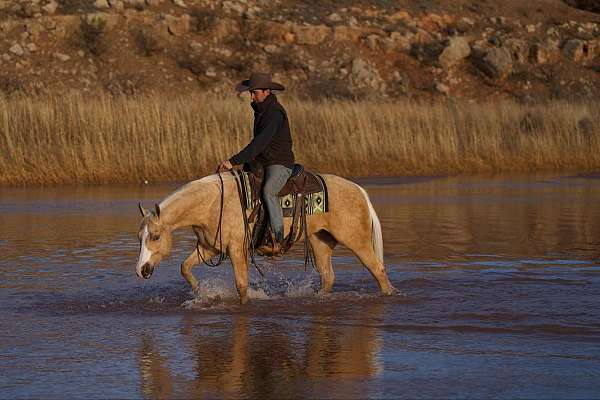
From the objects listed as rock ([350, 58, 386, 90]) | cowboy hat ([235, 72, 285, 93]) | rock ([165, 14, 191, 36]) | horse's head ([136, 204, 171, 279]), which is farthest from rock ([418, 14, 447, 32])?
horse's head ([136, 204, 171, 279])

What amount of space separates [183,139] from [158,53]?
18.8m

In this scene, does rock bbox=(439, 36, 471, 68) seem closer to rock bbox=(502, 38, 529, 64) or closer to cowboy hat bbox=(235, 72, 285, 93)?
rock bbox=(502, 38, 529, 64)

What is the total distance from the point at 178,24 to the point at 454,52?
1040 centimetres

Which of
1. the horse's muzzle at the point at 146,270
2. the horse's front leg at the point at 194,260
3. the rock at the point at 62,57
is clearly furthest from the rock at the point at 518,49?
the horse's muzzle at the point at 146,270

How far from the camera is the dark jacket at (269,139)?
10781 millimetres

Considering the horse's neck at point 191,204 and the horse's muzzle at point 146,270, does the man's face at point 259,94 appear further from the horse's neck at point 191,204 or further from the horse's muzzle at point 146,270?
the horse's muzzle at point 146,270

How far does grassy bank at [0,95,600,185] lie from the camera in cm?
2400

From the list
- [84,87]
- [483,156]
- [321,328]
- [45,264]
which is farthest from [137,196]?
[84,87]

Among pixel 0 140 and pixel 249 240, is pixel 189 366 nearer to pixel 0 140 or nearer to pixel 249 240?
pixel 249 240

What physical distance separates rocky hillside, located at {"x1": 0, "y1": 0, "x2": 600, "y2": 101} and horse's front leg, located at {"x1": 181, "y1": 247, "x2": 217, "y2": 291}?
1116 inches

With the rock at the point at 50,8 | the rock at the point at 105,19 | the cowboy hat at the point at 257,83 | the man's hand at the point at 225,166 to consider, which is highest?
the rock at the point at 50,8

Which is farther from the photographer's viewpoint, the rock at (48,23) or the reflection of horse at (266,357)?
the rock at (48,23)

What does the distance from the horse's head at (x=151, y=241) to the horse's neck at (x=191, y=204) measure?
102 mm

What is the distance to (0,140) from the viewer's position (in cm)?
2403
